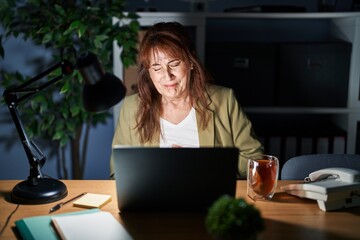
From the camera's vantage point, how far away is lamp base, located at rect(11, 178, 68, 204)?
1291 millimetres

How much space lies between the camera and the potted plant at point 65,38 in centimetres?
230

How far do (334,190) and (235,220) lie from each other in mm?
470

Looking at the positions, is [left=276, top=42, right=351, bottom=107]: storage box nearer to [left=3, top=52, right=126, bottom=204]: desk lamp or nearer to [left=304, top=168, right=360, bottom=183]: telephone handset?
[left=304, top=168, right=360, bottom=183]: telephone handset

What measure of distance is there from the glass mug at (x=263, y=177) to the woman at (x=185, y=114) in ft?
1.48

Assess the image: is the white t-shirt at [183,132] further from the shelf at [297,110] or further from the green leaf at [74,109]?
the green leaf at [74,109]

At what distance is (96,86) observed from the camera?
46.1 inches

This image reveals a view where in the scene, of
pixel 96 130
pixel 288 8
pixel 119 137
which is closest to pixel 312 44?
pixel 288 8

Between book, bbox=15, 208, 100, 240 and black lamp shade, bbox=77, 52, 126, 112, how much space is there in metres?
0.29

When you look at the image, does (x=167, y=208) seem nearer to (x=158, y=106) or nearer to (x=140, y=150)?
(x=140, y=150)

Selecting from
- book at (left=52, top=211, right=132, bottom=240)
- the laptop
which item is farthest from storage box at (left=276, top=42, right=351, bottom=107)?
book at (left=52, top=211, right=132, bottom=240)

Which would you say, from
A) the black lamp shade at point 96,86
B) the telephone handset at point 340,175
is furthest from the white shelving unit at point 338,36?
the black lamp shade at point 96,86

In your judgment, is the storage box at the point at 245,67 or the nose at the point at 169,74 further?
the storage box at the point at 245,67

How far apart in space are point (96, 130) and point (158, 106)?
1.08 m

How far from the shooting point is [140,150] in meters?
1.11
